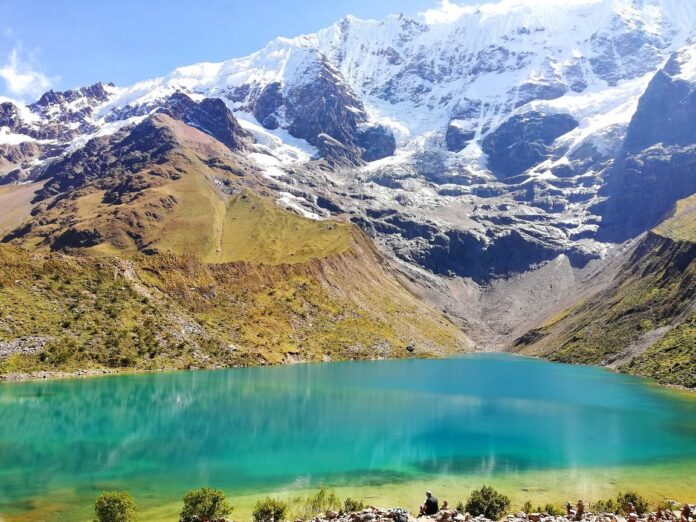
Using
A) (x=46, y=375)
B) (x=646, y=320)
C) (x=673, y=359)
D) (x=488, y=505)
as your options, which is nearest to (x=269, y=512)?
(x=488, y=505)

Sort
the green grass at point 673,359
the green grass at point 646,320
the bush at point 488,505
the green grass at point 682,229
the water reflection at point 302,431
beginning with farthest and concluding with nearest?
the green grass at point 682,229
the green grass at point 646,320
the green grass at point 673,359
the water reflection at point 302,431
the bush at point 488,505

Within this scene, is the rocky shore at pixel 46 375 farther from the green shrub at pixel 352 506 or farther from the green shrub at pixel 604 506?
the green shrub at pixel 604 506

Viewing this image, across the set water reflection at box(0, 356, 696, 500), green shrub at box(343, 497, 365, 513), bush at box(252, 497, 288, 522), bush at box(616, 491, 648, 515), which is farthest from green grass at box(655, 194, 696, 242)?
bush at box(252, 497, 288, 522)

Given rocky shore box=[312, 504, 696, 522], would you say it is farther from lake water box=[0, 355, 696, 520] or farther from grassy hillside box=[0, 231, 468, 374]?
grassy hillside box=[0, 231, 468, 374]

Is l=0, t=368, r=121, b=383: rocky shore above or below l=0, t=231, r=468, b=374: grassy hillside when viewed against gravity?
below

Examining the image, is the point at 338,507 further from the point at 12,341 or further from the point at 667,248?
the point at 667,248

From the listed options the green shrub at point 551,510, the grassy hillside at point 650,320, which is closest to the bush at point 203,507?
the green shrub at point 551,510
